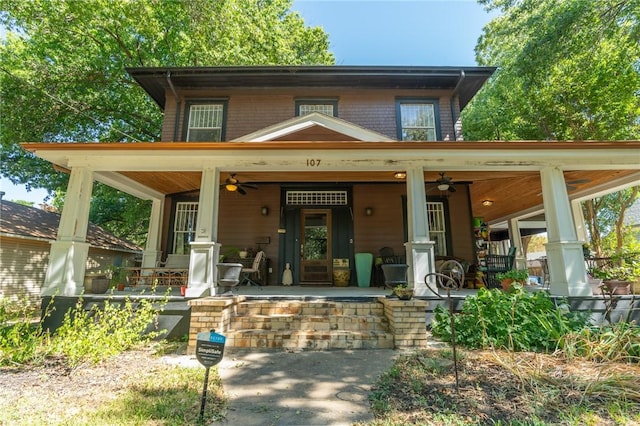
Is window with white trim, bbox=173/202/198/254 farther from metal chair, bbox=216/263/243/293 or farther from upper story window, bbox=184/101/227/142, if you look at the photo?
metal chair, bbox=216/263/243/293

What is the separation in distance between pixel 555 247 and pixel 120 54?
1517cm

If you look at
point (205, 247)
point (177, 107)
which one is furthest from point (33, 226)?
point (205, 247)

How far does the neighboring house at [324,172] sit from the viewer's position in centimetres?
504

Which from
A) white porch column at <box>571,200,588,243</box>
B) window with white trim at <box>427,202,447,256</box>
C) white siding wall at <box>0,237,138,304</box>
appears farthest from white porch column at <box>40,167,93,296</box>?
white porch column at <box>571,200,588,243</box>

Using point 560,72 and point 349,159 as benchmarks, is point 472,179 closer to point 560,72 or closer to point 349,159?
point 349,159

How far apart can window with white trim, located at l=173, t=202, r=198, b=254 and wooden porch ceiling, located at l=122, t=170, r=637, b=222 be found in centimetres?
47

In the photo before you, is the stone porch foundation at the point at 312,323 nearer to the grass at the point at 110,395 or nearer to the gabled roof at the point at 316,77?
the grass at the point at 110,395

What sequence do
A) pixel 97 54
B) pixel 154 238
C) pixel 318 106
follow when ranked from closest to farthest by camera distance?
pixel 154 238
pixel 318 106
pixel 97 54

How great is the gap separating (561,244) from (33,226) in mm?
14916

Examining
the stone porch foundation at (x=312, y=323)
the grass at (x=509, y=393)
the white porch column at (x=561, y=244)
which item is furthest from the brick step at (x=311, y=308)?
the white porch column at (x=561, y=244)

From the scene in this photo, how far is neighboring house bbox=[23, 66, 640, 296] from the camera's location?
504cm

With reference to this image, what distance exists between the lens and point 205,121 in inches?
327

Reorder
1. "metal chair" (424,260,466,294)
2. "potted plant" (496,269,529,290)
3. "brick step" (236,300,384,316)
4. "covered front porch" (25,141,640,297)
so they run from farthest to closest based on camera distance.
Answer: "potted plant" (496,269,529,290), "covered front porch" (25,141,640,297), "brick step" (236,300,384,316), "metal chair" (424,260,466,294)

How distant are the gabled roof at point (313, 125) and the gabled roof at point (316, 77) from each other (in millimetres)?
2174
